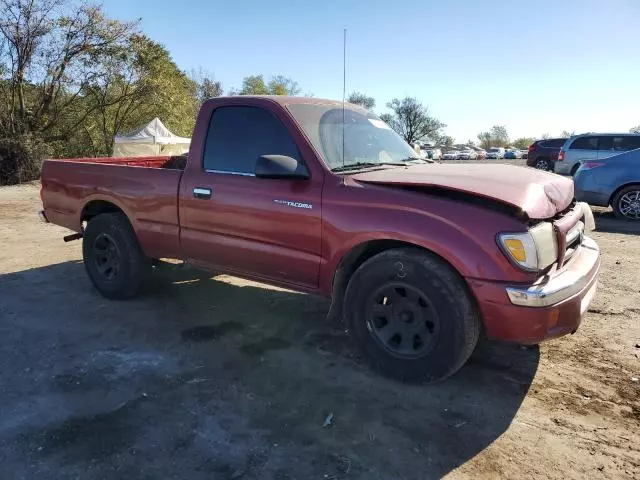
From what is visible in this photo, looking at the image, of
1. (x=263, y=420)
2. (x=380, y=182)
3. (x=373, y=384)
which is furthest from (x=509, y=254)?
(x=263, y=420)

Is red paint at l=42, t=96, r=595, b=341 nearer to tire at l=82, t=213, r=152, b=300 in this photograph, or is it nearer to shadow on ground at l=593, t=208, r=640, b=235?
tire at l=82, t=213, r=152, b=300

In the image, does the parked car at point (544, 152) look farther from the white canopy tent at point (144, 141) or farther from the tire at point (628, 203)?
the white canopy tent at point (144, 141)

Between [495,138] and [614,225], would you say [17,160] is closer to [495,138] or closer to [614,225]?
[614,225]

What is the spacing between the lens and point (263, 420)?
296 cm

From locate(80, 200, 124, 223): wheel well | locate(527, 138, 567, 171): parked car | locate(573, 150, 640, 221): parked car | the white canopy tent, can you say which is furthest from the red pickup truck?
the white canopy tent

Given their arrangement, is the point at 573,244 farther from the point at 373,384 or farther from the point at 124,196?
the point at 124,196

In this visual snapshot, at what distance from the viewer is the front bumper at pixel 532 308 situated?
9.61ft

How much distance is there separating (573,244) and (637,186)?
732 cm

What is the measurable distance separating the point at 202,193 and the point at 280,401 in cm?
191

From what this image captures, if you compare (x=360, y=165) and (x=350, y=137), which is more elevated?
(x=350, y=137)

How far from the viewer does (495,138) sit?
96000mm

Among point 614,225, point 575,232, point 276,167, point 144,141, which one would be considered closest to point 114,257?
point 276,167

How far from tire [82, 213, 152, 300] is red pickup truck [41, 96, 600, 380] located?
0.07 feet

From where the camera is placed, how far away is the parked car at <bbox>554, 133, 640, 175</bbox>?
14027 millimetres
